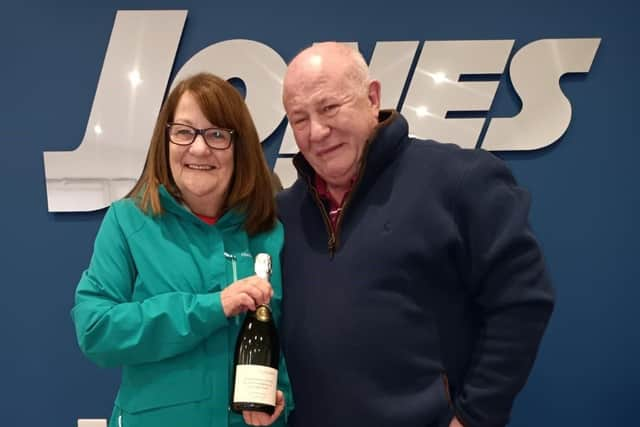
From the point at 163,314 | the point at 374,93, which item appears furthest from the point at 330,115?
the point at 163,314

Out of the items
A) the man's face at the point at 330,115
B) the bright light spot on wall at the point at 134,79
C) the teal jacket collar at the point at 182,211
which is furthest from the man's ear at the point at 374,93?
the bright light spot on wall at the point at 134,79

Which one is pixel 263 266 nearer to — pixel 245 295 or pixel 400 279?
pixel 245 295

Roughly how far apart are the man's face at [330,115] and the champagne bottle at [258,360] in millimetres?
285

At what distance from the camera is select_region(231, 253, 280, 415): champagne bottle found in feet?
3.67

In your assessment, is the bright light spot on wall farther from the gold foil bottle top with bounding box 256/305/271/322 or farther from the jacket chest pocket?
the gold foil bottle top with bounding box 256/305/271/322

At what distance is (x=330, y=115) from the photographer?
4.34ft

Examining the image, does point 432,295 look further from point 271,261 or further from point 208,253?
point 208,253

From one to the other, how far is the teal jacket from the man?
7.5 inches

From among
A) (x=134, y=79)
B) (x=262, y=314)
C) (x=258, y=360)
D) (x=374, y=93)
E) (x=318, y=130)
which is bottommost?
(x=258, y=360)

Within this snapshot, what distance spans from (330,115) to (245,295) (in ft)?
1.54

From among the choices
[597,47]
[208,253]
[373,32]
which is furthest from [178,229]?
[597,47]

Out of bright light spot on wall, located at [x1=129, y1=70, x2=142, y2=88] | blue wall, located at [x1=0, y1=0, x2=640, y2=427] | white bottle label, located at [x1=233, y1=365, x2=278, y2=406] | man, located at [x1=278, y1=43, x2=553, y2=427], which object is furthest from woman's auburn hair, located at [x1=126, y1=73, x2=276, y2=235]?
bright light spot on wall, located at [x1=129, y1=70, x2=142, y2=88]

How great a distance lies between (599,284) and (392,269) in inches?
50.7

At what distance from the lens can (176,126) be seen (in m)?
1.28
